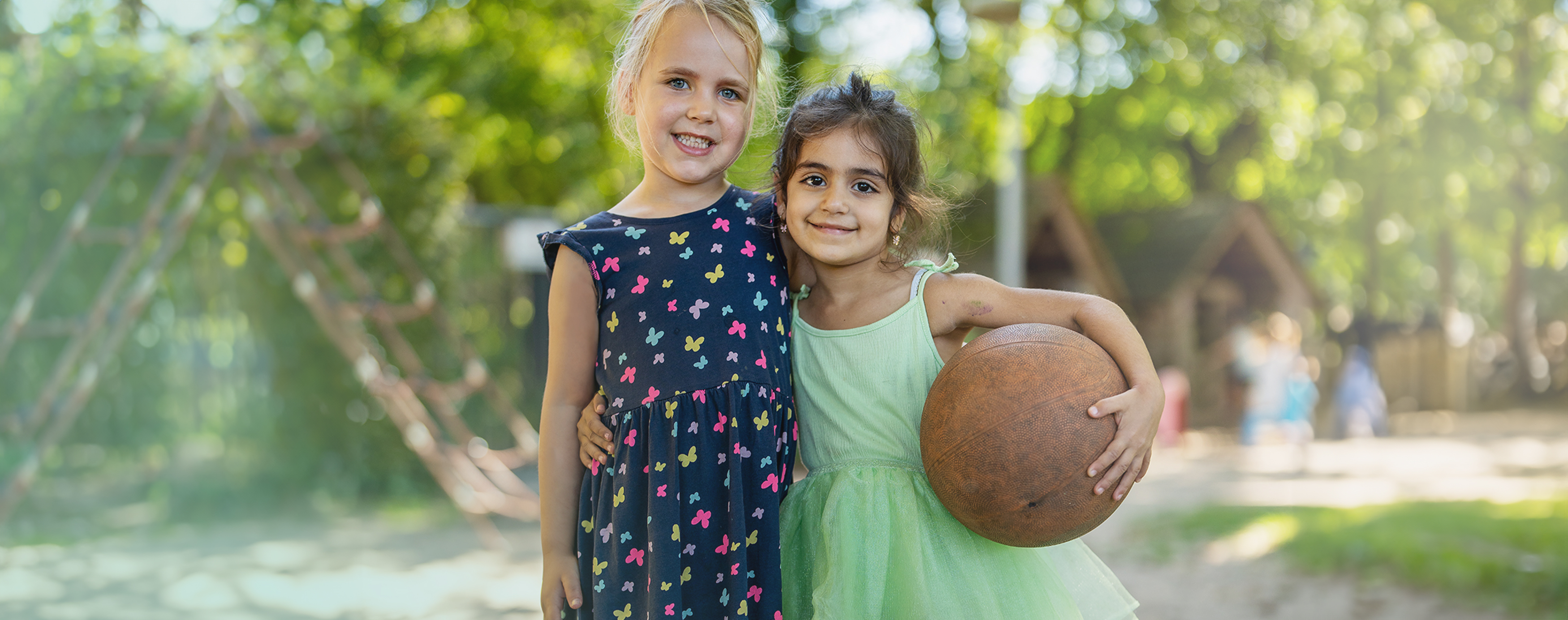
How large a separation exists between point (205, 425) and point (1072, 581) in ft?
26.6

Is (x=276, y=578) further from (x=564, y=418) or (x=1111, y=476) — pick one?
(x=1111, y=476)

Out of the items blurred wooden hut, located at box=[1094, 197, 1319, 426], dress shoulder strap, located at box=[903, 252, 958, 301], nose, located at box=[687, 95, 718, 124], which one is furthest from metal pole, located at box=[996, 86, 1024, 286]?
blurred wooden hut, located at box=[1094, 197, 1319, 426]

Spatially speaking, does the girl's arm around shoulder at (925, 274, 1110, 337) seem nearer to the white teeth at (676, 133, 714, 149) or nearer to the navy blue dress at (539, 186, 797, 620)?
the navy blue dress at (539, 186, 797, 620)

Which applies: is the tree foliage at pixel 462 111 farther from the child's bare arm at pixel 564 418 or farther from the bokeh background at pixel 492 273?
the child's bare arm at pixel 564 418

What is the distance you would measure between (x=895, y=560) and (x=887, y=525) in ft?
0.26

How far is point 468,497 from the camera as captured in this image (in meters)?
6.68

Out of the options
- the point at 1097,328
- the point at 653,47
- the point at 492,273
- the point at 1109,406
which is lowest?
the point at 1109,406

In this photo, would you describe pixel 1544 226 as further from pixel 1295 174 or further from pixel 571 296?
pixel 571 296

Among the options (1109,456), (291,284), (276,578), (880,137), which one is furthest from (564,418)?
(291,284)

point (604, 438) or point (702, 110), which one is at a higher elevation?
point (702, 110)

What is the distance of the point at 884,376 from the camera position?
8.03 feet

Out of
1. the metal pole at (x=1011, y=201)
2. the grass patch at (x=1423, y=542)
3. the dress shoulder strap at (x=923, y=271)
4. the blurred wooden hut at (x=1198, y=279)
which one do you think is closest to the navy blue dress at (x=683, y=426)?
the dress shoulder strap at (x=923, y=271)

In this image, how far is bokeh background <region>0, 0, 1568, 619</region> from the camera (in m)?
6.29

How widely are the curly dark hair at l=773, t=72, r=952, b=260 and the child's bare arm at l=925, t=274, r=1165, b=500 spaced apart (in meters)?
0.15
